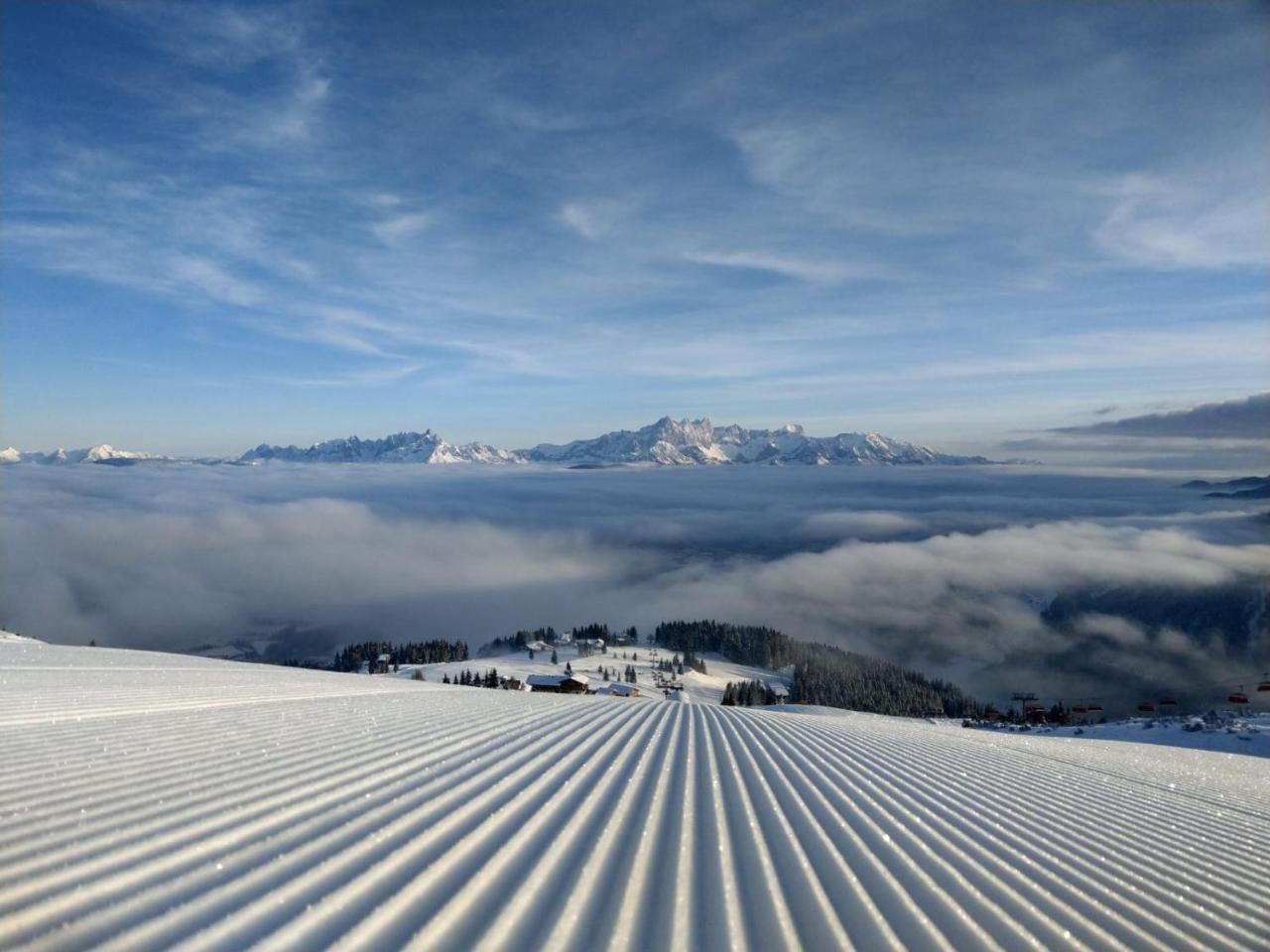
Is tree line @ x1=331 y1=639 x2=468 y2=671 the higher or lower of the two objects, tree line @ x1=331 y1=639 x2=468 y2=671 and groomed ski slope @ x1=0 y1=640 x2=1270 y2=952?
the lower

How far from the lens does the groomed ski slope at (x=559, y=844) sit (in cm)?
404

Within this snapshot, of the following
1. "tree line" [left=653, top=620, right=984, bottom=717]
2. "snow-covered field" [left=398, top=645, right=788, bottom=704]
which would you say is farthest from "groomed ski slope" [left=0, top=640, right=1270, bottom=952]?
"tree line" [left=653, top=620, right=984, bottom=717]

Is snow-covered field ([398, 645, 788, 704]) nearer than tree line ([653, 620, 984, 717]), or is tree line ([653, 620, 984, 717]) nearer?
snow-covered field ([398, 645, 788, 704])

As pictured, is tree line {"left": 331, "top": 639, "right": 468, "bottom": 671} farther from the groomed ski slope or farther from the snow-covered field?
the groomed ski slope

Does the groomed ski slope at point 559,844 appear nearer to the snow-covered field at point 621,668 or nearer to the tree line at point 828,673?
the snow-covered field at point 621,668

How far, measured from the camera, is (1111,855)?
21.2 feet

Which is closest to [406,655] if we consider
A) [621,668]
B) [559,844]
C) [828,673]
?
[621,668]

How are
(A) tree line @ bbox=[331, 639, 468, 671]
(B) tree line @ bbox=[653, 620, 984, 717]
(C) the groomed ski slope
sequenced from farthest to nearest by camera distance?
1. (A) tree line @ bbox=[331, 639, 468, 671]
2. (B) tree line @ bbox=[653, 620, 984, 717]
3. (C) the groomed ski slope

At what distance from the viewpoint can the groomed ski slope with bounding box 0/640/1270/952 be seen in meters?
4.04

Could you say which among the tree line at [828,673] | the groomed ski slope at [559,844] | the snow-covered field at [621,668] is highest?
the groomed ski slope at [559,844]

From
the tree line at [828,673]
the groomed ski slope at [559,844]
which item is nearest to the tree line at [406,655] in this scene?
the tree line at [828,673]

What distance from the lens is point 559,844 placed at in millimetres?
5223

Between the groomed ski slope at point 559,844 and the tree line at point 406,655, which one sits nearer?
the groomed ski slope at point 559,844

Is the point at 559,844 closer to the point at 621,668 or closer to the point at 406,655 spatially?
the point at 621,668
